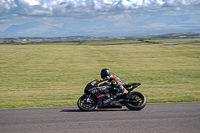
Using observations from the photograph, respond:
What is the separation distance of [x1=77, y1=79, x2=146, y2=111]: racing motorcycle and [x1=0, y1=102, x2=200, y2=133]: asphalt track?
59cm

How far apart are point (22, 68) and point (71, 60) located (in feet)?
22.2

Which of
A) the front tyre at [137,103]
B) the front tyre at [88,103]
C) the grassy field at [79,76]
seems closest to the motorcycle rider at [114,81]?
the front tyre at [137,103]

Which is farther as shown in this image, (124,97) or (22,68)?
(22,68)

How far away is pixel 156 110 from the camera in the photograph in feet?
26.3

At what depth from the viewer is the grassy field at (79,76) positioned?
13.0 meters

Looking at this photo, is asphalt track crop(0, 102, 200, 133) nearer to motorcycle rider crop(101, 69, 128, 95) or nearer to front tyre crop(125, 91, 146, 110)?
front tyre crop(125, 91, 146, 110)

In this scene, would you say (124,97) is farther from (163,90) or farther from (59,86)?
(59,86)

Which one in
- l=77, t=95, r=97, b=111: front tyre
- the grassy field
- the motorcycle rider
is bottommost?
the grassy field

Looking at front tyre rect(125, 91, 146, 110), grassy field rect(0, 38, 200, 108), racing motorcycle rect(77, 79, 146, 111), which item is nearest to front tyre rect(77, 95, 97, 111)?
racing motorcycle rect(77, 79, 146, 111)

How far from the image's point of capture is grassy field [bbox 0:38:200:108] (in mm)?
12984

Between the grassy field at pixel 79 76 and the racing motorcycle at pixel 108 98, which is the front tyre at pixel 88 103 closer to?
the racing motorcycle at pixel 108 98

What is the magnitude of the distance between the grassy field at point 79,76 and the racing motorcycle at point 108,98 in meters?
2.25

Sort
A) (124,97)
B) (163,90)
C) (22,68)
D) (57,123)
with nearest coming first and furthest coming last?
(57,123) → (124,97) → (163,90) → (22,68)

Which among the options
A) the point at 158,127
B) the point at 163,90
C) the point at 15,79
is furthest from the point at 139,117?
the point at 15,79
